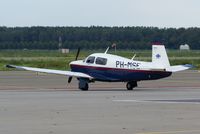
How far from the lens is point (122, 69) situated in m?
40.6

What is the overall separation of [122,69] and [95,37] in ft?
458

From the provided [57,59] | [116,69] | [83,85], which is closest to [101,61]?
[116,69]

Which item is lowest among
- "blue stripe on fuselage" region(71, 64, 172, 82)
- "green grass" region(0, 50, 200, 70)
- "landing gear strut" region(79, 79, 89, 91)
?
"green grass" region(0, 50, 200, 70)

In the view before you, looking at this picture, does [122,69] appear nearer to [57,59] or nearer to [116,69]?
[116,69]

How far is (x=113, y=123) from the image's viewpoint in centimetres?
2261

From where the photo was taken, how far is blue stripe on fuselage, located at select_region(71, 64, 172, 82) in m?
39.5

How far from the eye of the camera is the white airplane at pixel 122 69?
A: 39.2 meters

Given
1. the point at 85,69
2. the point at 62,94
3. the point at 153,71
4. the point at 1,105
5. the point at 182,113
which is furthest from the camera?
the point at 85,69

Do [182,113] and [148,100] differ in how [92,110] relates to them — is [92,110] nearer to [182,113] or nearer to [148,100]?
[182,113]

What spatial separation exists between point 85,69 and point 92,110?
1512cm

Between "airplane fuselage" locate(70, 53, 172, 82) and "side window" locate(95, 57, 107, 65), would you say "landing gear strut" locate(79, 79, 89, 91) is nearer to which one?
"airplane fuselage" locate(70, 53, 172, 82)

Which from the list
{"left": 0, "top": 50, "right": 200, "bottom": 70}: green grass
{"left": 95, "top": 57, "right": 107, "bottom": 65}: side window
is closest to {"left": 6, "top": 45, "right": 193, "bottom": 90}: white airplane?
{"left": 95, "top": 57, "right": 107, "bottom": 65}: side window

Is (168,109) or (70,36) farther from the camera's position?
(70,36)

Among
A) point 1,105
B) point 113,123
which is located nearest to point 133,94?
point 1,105
